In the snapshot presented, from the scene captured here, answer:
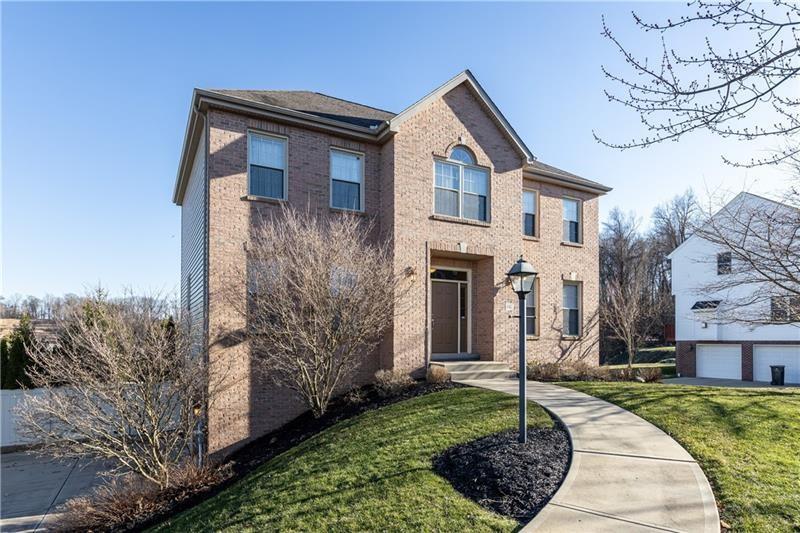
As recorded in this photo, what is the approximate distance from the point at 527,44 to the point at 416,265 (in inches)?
222

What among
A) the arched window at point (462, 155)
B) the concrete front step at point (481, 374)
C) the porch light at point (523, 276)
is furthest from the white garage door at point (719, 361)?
the porch light at point (523, 276)

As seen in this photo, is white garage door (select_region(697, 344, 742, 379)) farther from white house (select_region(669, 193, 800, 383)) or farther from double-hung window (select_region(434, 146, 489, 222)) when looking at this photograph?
double-hung window (select_region(434, 146, 489, 222))

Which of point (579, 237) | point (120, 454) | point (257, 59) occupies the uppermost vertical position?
point (257, 59)

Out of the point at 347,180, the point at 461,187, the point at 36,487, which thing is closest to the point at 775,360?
the point at 461,187

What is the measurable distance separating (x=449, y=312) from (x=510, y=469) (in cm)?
822

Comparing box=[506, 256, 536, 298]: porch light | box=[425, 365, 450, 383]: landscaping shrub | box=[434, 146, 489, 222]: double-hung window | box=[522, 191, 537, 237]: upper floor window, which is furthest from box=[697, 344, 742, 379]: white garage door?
box=[506, 256, 536, 298]: porch light

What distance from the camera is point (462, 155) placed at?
43.6 feet

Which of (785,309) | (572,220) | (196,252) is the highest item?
(572,220)

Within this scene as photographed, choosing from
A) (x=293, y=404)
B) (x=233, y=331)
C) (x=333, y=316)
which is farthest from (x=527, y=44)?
(x=293, y=404)

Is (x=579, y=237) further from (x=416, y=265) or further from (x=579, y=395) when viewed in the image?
(x=579, y=395)

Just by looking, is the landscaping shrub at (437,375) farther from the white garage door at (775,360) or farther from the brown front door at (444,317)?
the white garage door at (775,360)

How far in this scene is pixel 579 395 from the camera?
30.8ft

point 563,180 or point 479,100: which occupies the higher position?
point 479,100

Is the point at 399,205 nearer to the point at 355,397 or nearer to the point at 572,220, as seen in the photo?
the point at 355,397
